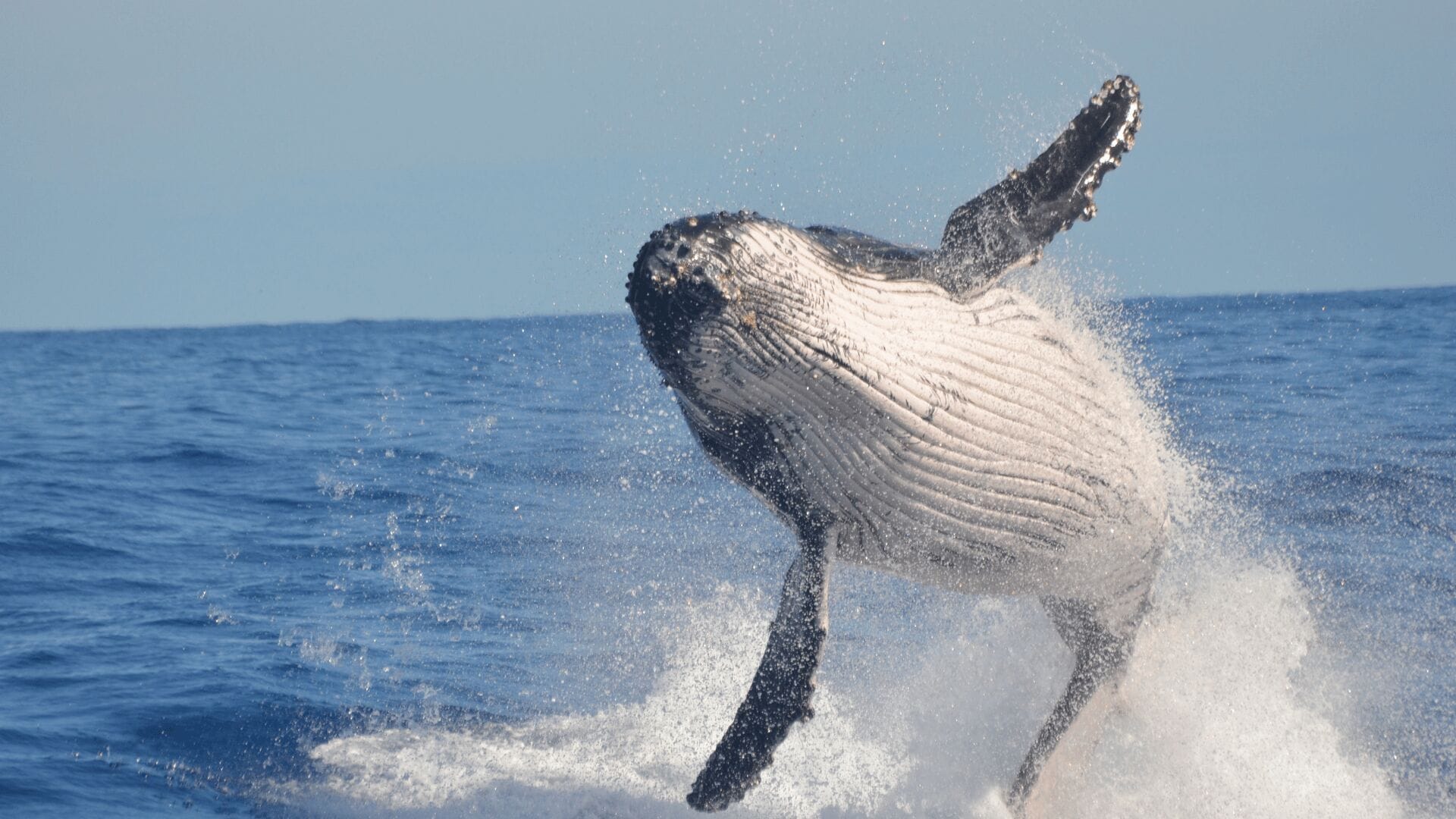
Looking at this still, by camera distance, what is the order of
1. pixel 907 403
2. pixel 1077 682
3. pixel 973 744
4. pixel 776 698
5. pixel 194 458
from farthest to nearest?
1. pixel 194 458
2. pixel 973 744
3. pixel 1077 682
4. pixel 776 698
5. pixel 907 403

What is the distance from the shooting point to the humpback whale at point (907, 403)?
6473 millimetres

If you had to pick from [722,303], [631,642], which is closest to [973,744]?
[631,642]

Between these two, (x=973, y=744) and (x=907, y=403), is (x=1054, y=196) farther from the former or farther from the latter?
(x=973, y=744)

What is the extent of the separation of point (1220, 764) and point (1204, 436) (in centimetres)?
1209

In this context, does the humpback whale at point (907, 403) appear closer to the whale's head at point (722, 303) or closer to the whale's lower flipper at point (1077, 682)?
the whale's head at point (722, 303)

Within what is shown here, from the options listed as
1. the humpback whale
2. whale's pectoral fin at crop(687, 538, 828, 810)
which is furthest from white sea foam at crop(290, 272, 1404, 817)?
whale's pectoral fin at crop(687, 538, 828, 810)

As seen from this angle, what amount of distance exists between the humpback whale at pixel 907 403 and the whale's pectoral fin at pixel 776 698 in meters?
0.01

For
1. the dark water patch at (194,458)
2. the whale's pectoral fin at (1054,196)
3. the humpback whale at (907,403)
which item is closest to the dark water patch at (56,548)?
the dark water patch at (194,458)

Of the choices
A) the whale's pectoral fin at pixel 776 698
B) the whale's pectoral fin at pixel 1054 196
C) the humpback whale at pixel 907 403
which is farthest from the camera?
the whale's pectoral fin at pixel 1054 196

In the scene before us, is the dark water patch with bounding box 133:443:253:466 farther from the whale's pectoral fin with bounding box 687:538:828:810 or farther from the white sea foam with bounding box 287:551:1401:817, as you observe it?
the whale's pectoral fin with bounding box 687:538:828:810

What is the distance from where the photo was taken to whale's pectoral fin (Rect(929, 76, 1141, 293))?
7836 mm

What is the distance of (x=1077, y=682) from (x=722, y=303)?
15.7 ft

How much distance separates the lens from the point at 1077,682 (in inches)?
377

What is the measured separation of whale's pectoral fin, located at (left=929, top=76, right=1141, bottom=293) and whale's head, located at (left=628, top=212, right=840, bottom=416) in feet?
4.75
